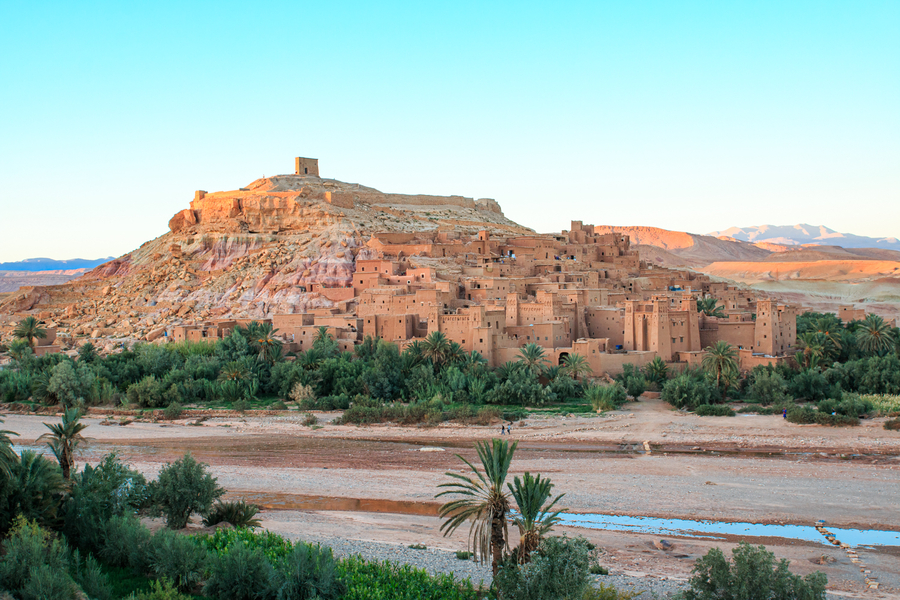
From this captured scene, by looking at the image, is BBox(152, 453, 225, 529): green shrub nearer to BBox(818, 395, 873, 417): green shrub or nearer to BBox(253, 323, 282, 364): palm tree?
BBox(253, 323, 282, 364): palm tree

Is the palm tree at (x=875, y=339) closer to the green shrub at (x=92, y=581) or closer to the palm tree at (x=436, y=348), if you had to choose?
the palm tree at (x=436, y=348)

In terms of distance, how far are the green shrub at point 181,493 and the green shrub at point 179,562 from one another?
268cm

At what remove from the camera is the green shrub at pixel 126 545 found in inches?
452

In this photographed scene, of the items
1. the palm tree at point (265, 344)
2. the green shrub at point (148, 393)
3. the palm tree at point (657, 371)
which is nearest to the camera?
the palm tree at point (657, 371)

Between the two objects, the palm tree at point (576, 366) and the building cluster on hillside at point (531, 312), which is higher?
the building cluster on hillside at point (531, 312)

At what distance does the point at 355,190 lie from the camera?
2197 inches

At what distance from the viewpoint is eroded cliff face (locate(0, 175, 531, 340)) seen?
39.1m

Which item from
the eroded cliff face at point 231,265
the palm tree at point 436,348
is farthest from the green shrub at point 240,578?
the eroded cliff face at point 231,265

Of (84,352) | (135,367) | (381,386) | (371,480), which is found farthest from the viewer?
(84,352)

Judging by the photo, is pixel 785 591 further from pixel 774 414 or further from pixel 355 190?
pixel 355 190

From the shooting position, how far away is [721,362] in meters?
26.3

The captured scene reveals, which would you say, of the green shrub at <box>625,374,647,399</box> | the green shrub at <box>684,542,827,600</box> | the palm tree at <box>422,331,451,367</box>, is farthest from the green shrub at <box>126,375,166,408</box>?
the green shrub at <box>684,542,827,600</box>

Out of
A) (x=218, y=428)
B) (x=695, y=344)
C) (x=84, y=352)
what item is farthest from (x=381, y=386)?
(x=84, y=352)

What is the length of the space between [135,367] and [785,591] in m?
28.0
